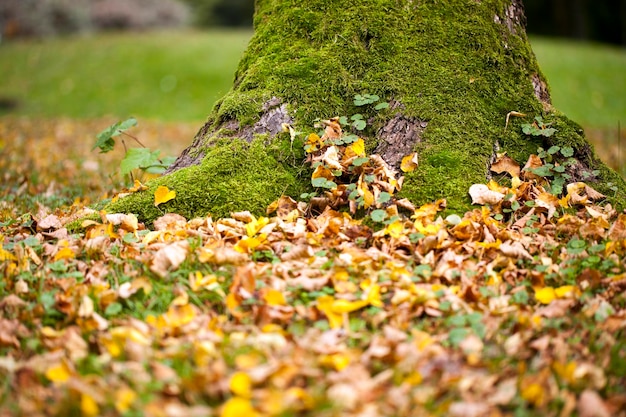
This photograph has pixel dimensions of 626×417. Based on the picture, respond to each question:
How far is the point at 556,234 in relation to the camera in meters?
2.91

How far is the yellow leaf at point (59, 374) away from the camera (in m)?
1.88

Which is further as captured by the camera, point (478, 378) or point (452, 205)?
point (452, 205)

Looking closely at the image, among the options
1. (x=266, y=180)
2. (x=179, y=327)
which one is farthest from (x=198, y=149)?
(x=179, y=327)

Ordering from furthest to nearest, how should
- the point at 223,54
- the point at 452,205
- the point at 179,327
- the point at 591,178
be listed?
the point at 223,54 < the point at 591,178 < the point at 452,205 < the point at 179,327

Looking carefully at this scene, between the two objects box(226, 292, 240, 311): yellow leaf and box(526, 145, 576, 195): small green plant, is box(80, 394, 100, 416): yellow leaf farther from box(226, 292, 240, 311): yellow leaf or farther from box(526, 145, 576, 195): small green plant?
box(526, 145, 576, 195): small green plant

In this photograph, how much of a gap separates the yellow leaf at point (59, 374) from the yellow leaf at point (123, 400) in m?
0.26

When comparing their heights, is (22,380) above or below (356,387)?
below

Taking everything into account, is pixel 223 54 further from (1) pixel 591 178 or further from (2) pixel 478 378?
(2) pixel 478 378

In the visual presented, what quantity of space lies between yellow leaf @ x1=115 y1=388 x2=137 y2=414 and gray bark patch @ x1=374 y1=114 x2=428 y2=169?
2.07 metres

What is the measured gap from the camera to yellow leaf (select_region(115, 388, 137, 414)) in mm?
1734

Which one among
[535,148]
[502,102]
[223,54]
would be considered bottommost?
[223,54]

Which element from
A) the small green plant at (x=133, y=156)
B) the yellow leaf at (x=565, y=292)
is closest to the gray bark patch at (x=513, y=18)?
the yellow leaf at (x=565, y=292)

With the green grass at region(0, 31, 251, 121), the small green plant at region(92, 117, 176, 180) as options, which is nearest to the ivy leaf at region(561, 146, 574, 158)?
the small green plant at region(92, 117, 176, 180)

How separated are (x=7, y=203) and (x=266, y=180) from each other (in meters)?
2.39
